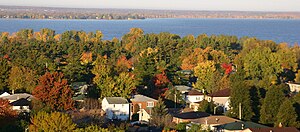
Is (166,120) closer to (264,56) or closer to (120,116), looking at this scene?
(120,116)

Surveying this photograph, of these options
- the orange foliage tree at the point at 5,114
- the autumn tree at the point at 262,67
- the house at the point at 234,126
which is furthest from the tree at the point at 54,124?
the autumn tree at the point at 262,67

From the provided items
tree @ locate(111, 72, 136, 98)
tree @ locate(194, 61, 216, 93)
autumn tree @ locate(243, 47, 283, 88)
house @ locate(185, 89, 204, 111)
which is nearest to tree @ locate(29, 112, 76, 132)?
tree @ locate(111, 72, 136, 98)

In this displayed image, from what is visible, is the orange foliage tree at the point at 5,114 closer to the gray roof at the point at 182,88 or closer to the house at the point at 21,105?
the house at the point at 21,105

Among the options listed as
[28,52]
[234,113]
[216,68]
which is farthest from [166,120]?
[28,52]

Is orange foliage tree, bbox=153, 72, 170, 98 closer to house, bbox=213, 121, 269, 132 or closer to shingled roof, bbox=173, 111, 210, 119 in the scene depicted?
shingled roof, bbox=173, 111, 210, 119

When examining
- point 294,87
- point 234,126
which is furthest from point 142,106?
point 294,87

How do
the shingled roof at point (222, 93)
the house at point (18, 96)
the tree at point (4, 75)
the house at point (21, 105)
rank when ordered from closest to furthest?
the house at point (21, 105), the house at point (18, 96), the shingled roof at point (222, 93), the tree at point (4, 75)

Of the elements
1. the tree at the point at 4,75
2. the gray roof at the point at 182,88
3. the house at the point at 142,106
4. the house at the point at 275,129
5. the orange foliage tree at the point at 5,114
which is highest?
the tree at the point at 4,75

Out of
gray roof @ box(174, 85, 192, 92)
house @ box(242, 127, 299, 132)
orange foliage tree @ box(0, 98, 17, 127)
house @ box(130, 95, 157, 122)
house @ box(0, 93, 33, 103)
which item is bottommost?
house @ box(130, 95, 157, 122)

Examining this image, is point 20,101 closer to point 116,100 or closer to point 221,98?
point 116,100
